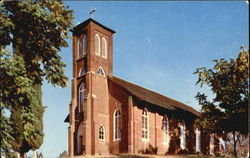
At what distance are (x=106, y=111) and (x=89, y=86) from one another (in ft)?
11.7

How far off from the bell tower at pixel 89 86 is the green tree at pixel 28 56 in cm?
1600

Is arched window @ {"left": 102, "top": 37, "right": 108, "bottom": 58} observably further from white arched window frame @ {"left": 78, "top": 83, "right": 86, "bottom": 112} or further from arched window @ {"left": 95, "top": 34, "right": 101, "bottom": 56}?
white arched window frame @ {"left": 78, "top": 83, "right": 86, "bottom": 112}

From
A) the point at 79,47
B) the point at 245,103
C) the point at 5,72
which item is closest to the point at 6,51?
the point at 5,72

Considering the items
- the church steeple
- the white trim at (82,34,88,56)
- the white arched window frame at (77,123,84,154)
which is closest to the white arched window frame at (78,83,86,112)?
the church steeple

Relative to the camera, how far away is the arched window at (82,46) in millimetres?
40000

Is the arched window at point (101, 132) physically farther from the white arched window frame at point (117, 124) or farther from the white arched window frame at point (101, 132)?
the white arched window frame at point (117, 124)

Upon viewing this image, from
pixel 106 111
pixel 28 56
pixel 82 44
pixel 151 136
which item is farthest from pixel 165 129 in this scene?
pixel 28 56

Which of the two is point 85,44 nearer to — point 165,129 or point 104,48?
point 104,48

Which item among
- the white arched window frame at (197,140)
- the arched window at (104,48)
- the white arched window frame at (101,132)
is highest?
the arched window at (104,48)

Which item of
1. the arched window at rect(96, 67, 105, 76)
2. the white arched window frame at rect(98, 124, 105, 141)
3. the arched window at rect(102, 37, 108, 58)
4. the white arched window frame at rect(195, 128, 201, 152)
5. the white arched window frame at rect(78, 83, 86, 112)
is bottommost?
the white arched window frame at rect(195, 128, 201, 152)

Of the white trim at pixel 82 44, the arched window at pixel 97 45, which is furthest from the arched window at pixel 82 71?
the arched window at pixel 97 45

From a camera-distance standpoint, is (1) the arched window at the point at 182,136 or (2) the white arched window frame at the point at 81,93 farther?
(1) the arched window at the point at 182,136

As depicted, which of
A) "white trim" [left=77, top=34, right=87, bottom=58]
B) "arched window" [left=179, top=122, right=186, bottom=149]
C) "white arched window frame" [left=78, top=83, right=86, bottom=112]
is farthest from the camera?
"arched window" [left=179, top=122, right=186, bottom=149]

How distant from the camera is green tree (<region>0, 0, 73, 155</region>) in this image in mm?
17406
